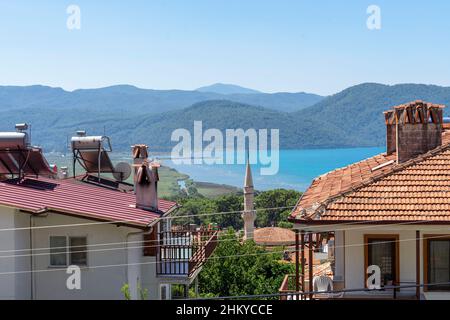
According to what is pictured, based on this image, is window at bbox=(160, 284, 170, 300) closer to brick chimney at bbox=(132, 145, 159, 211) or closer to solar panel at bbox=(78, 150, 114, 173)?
brick chimney at bbox=(132, 145, 159, 211)

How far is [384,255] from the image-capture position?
51.6 feet

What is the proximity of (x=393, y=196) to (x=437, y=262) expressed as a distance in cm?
154

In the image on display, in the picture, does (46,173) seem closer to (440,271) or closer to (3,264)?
(3,264)

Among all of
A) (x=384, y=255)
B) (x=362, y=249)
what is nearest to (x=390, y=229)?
(x=384, y=255)

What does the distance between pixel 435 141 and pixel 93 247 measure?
26.0 feet

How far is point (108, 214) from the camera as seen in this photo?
56.2 ft

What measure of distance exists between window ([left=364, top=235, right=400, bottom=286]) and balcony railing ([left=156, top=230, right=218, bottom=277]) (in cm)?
477

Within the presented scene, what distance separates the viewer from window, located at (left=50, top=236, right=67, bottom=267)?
55.8ft

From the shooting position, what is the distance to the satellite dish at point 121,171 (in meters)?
23.5

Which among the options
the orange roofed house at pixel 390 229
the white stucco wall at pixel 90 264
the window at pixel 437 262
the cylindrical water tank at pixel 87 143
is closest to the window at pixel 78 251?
the white stucco wall at pixel 90 264

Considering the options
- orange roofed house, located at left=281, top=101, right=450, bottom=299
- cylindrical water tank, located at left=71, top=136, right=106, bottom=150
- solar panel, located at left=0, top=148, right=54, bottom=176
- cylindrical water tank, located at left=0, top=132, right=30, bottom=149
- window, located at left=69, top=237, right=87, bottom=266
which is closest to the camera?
orange roofed house, located at left=281, top=101, right=450, bottom=299

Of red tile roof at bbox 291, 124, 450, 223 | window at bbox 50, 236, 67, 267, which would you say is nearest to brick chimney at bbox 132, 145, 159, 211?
window at bbox 50, 236, 67, 267
